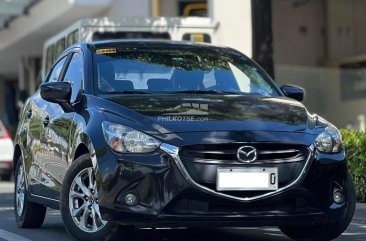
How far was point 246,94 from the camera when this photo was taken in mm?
7805

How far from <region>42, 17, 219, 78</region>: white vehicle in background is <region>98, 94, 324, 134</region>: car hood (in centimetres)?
890

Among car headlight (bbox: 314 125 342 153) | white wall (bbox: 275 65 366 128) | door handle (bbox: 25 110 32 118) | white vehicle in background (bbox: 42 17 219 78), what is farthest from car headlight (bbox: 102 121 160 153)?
white wall (bbox: 275 65 366 128)

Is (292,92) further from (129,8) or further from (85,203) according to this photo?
(129,8)

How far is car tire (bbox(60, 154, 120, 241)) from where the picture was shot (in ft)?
22.7

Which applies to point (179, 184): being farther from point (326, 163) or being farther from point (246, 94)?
point (246, 94)

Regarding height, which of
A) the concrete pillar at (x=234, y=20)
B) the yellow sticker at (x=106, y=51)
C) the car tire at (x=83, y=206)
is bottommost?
the car tire at (x=83, y=206)

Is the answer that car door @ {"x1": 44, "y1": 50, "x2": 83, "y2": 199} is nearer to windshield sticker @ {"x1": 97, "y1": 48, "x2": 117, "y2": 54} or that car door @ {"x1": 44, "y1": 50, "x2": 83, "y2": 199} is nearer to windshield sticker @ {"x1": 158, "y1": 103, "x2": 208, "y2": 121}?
windshield sticker @ {"x1": 97, "y1": 48, "x2": 117, "y2": 54}

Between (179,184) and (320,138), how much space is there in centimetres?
116

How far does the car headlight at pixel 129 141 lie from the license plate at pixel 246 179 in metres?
0.51

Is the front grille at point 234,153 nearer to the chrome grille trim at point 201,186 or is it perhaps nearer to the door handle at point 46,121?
the chrome grille trim at point 201,186

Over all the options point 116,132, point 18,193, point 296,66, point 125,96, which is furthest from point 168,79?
→ point 296,66

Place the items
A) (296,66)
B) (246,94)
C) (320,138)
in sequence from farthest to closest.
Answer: (296,66)
(246,94)
(320,138)

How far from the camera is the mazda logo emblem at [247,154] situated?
6559 mm

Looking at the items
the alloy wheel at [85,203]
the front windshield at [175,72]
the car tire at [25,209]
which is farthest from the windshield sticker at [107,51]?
the car tire at [25,209]
